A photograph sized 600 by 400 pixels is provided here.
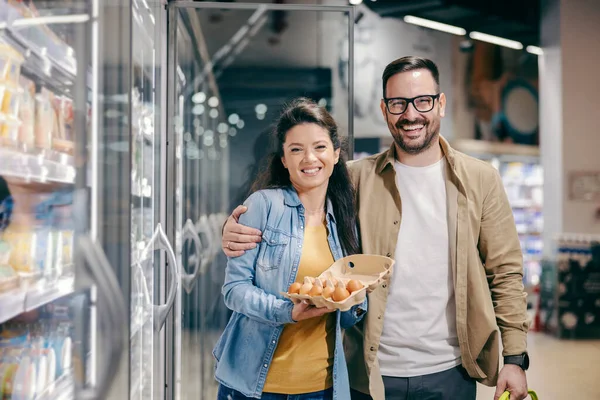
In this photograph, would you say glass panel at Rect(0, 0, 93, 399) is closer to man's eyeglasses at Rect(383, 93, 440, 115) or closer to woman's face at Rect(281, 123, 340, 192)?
woman's face at Rect(281, 123, 340, 192)

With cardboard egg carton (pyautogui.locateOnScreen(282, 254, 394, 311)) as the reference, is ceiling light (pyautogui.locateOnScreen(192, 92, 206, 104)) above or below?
above

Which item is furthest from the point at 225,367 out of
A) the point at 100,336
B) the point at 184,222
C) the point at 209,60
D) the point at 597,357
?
the point at 597,357

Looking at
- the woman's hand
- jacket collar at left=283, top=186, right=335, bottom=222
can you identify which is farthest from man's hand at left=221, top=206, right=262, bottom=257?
the woman's hand

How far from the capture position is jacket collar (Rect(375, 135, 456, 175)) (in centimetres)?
202

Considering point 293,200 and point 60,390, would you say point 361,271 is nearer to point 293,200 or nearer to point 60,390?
point 293,200

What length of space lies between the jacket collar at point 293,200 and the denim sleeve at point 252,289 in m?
0.06

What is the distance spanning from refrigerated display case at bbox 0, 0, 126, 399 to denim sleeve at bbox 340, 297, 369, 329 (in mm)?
817

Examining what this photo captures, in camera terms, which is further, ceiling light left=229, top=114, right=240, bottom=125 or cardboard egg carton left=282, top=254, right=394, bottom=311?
ceiling light left=229, top=114, right=240, bottom=125

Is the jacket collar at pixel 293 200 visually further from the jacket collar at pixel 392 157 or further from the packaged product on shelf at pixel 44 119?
the packaged product on shelf at pixel 44 119

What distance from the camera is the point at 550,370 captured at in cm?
559

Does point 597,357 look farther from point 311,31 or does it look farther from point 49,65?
point 49,65

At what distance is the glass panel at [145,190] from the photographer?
6.32 feet

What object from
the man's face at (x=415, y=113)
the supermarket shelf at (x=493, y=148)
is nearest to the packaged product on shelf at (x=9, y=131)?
the man's face at (x=415, y=113)

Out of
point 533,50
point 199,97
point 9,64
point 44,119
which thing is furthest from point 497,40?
point 9,64
